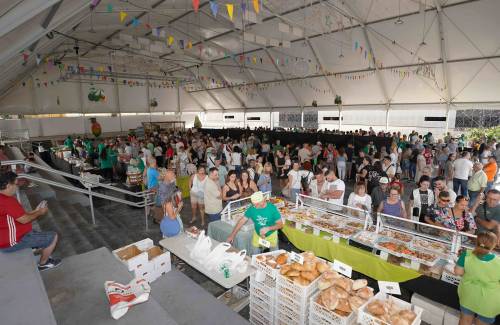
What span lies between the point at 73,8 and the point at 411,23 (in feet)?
42.8

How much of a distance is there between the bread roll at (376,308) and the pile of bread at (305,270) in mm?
502

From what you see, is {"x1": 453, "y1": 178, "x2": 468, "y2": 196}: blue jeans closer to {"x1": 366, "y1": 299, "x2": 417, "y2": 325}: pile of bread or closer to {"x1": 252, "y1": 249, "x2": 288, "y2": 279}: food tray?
{"x1": 366, "y1": 299, "x2": 417, "y2": 325}: pile of bread

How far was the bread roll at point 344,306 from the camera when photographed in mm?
2301

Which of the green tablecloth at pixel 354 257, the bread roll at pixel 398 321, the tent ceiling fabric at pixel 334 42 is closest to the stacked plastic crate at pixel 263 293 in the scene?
the bread roll at pixel 398 321

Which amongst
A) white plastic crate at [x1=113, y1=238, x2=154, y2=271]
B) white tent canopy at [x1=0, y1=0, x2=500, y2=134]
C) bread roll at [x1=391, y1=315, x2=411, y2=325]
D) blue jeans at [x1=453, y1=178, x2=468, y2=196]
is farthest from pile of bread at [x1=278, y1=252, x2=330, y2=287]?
blue jeans at [x1=453, y1=178, x2=468, y2=196]

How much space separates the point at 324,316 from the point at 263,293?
72 cm

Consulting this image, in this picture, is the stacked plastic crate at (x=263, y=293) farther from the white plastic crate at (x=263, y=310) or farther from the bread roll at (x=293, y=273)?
the bread roll at (x=293, y=273)

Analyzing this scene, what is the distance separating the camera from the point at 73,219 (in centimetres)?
629

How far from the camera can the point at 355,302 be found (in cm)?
231

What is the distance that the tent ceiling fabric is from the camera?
1108 centimetres

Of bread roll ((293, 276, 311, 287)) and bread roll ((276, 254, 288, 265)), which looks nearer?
bread roll ((293, 276, 311, 287))

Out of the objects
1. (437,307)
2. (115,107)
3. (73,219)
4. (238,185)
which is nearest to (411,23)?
(238,185)

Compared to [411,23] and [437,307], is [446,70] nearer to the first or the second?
[411,23]

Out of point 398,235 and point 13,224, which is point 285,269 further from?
point 13,224
